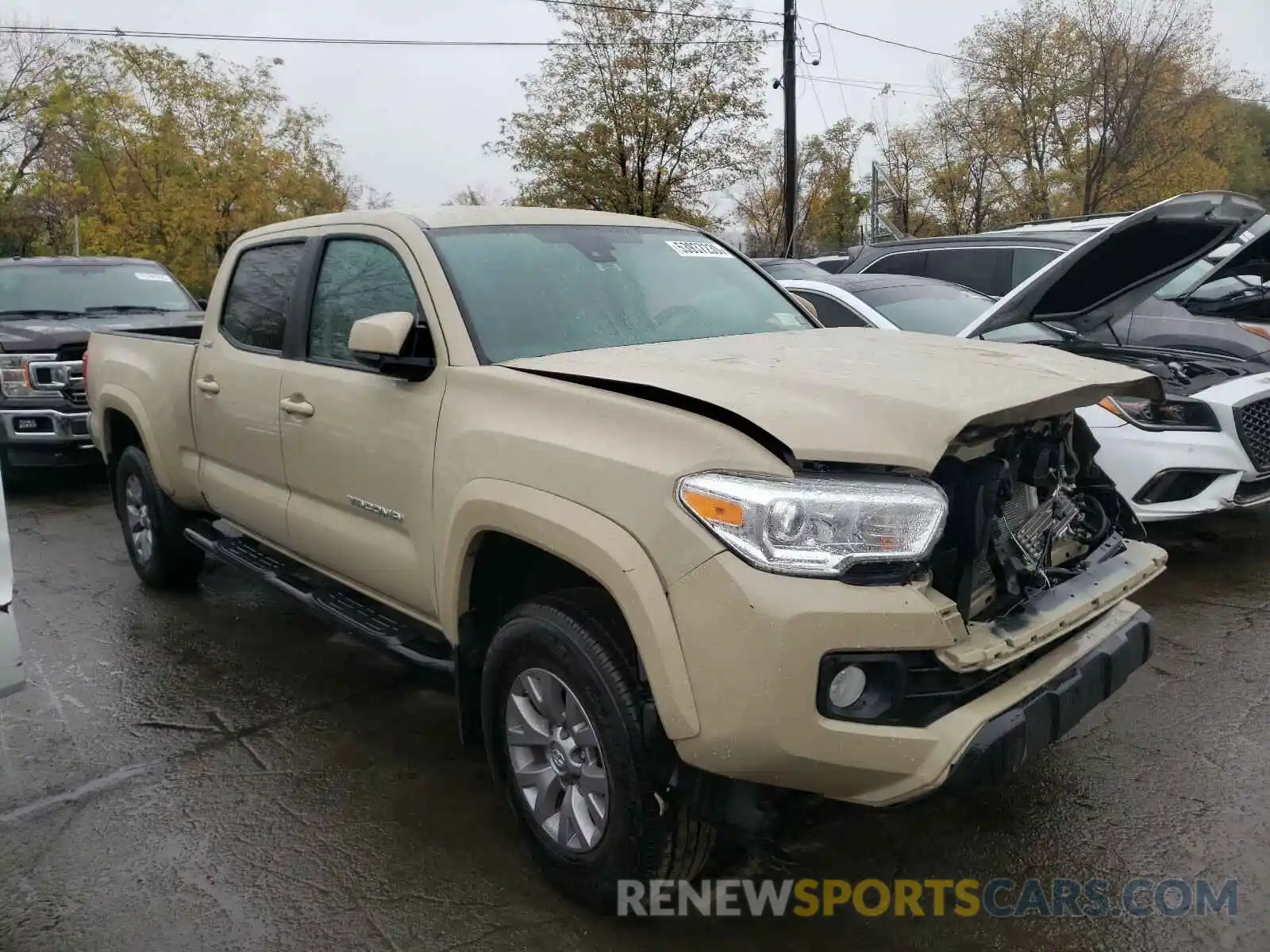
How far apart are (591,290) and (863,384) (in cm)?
129

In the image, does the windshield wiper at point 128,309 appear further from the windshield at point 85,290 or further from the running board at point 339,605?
the running board at point 339,605

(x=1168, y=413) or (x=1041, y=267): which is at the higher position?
(x=1041, y=267)

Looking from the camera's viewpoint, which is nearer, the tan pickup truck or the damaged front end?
the tan pickup truck

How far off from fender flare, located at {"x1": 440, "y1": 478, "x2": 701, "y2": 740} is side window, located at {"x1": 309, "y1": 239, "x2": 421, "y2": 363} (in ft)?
3.08

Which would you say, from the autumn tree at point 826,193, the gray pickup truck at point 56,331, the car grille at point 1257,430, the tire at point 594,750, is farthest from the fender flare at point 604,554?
the autumn tree at point 826,193

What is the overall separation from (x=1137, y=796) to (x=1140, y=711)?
0.69 m

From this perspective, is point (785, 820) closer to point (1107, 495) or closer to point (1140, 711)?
point (1107, 495)

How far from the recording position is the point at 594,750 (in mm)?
2598

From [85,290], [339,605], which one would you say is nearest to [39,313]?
[85,290]

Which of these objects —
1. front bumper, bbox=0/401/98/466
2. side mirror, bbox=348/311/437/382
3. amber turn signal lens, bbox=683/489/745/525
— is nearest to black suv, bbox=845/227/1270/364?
side mirror, bbox=348/311/437/382

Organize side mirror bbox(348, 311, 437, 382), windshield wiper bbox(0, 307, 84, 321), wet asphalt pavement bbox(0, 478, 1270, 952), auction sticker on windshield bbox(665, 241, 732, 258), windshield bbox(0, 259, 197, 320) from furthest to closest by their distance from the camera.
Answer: windshield bbox(0, 259, 197, 320) < windshield wiper bbox(0, 307, 84, 321) < auction sticker on windshield bbox(665, 241, 732, 258) < side mirror bbox(348, 311, 437, 382) < wet asphalt pavement bbox(0, 478, 1270, 952)

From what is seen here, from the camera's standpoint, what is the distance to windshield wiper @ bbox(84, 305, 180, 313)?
349 inches

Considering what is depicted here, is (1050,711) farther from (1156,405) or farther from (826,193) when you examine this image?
(826,193)

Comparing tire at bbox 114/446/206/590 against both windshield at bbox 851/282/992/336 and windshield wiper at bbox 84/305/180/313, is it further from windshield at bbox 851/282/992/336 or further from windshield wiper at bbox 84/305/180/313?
windshield at bbox 851/282/992/336
